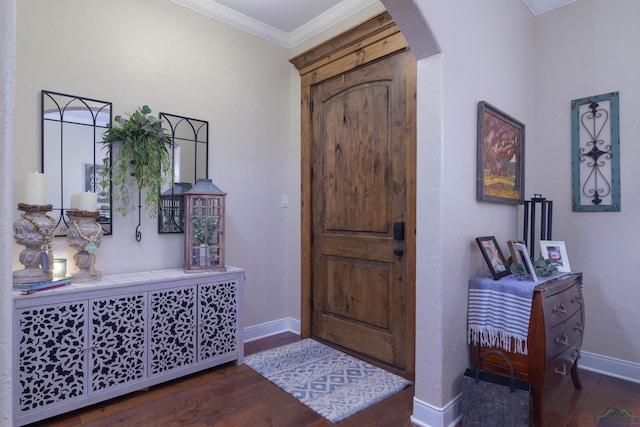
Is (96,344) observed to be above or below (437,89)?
below

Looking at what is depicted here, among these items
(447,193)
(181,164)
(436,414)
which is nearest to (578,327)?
(436,414)

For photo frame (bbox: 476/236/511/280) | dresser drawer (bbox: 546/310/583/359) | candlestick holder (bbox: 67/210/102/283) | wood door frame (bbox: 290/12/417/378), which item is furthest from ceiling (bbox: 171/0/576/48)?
dresser drawer (bbox: 546/310/583/359)

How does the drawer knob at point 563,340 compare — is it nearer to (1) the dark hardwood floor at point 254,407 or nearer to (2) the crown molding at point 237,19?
(1) the dark hardwood floor at point 254,407

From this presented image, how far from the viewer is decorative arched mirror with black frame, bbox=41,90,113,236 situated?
2.17m

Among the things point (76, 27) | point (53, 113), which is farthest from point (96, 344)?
point (76, 27)

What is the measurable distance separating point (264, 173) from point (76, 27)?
5.39ft

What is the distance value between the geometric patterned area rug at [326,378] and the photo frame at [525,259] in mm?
1046

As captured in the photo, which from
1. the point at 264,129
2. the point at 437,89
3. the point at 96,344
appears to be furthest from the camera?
the point at 264,129

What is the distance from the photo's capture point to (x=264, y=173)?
3256mm

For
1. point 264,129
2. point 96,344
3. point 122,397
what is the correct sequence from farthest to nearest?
point 264,129 < point 122,397 < point 96,344

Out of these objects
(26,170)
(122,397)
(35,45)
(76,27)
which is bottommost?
(122,397)

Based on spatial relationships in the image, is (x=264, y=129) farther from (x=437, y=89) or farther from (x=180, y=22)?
(x=437, y=89)

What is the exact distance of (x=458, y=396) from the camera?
194 centimetres

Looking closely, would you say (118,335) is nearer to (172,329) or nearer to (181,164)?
(172,329)
